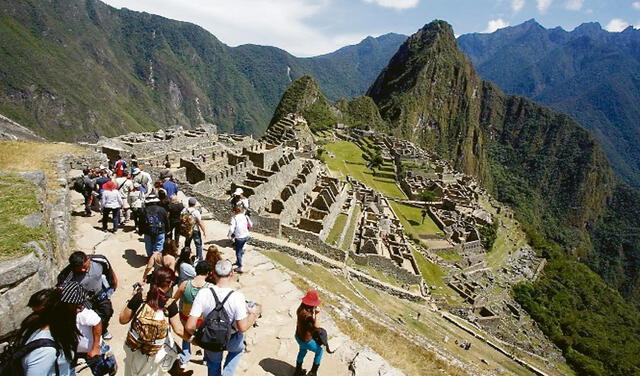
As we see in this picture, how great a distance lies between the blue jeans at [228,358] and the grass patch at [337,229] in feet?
71.3

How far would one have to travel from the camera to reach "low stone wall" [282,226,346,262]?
75.5 ft

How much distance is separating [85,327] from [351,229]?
29.2 metres

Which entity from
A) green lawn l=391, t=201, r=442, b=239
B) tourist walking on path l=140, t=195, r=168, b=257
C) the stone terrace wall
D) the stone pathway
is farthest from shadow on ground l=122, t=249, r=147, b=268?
green lawn l=391, t=201, r=442, b=239

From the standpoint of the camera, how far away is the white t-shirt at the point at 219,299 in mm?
5535

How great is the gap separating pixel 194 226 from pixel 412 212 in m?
50.5

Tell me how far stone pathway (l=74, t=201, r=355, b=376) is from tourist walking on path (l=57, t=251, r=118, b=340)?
1.56 metres

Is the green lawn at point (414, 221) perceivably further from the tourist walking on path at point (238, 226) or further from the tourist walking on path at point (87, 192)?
the tourist walking on path at point (238, 226)

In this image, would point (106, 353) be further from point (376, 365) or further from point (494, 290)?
point (494, 290)

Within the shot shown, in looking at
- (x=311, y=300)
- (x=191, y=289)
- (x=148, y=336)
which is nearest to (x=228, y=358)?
(x=191, y=289)

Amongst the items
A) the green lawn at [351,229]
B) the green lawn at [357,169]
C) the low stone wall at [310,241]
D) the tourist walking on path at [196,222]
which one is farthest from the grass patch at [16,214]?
the green lawn at [357,169]

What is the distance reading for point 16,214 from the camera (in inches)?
305

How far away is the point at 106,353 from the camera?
621 cm

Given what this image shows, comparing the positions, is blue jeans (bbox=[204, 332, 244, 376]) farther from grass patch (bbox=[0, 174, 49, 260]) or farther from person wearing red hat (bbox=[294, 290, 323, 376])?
grass patch (bbox=[0, 174, 49, 260])

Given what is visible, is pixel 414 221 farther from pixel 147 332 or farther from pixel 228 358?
pixel 147 332
